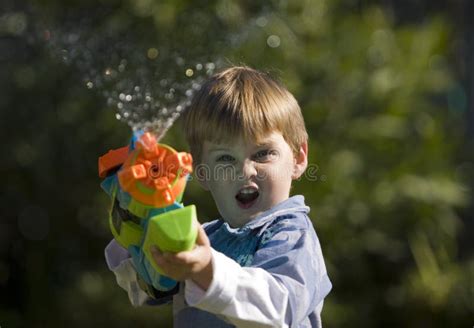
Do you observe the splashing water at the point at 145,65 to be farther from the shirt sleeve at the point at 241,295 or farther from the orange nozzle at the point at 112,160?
the shirt sleeve at the point at 241,295

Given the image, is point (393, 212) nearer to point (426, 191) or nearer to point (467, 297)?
point (426, 191)

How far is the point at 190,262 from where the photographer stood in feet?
6.11

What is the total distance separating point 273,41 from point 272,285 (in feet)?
10.9

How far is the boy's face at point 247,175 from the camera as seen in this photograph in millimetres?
2266

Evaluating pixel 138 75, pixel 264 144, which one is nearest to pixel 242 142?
pixel 264 144

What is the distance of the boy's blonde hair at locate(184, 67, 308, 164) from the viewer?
229 centimetres

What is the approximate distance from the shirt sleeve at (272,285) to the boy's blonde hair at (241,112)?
0.23 meters

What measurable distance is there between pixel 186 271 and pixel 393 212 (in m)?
3.85

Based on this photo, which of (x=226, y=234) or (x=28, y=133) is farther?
(x=28, y=133)

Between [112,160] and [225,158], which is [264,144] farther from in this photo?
[112,160]

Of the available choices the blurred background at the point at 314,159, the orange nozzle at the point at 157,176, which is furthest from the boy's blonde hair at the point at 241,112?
the blurred background at the point at 314,159

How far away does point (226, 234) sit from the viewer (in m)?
2.36

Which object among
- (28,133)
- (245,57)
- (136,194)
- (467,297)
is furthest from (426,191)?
(136,194)

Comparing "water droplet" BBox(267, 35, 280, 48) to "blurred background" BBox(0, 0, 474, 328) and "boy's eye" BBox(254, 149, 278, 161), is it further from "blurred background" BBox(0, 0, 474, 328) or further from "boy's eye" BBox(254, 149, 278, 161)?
"boy's eye" BBox(254, 149, 278, 161)
